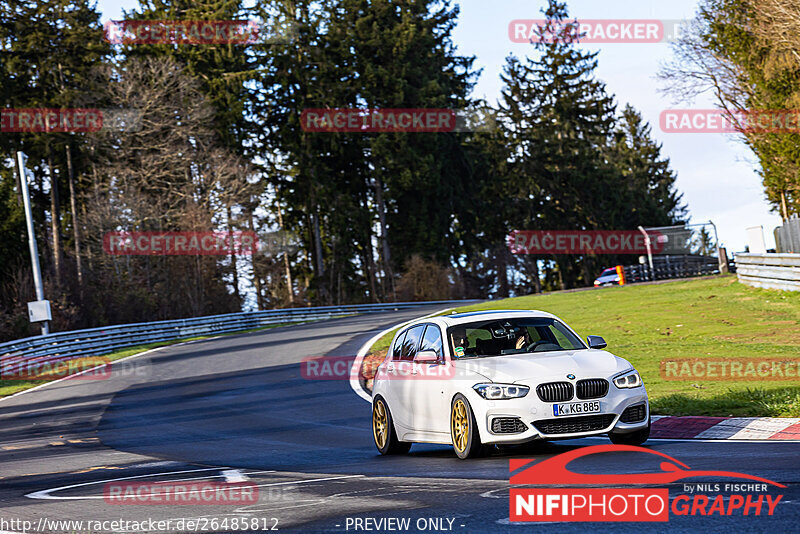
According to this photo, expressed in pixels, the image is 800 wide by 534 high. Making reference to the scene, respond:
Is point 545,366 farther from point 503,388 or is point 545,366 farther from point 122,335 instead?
point 122,335

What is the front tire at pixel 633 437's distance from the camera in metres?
10.1

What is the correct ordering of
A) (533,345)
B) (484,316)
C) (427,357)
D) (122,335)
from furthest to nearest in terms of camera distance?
(122,335) < (484,316) < (427,357) < (533,345)

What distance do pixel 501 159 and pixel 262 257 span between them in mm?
32649

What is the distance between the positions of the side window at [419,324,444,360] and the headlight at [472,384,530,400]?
3.91ft

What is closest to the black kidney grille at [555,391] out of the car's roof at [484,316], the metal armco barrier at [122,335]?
the car's roof at [484,316]

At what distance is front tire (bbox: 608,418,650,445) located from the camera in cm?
1012

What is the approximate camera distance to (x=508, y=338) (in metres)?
11.2

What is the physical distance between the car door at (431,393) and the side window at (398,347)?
0.84 metres

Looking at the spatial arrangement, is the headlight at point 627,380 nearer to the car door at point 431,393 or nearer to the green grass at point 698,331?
the car door at point 431,393

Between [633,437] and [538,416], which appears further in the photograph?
[633,437]

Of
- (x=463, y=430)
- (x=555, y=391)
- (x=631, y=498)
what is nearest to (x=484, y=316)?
(x=463, y=430)

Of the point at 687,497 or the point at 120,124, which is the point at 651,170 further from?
the point at 687,497

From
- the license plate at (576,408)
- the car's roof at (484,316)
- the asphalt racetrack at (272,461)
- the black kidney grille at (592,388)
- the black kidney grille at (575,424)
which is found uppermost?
the car's roof at (484,316)

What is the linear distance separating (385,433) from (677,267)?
48.3 m
